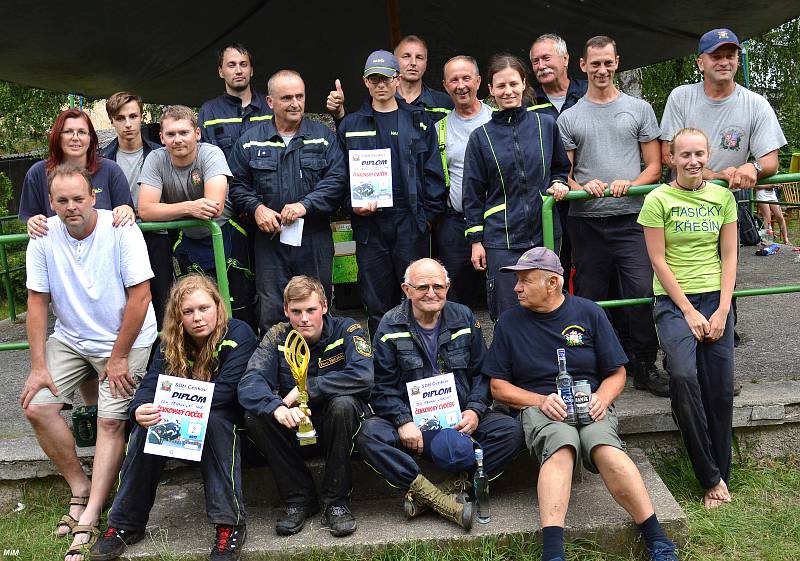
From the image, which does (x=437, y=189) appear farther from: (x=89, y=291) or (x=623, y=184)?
(x=89, y=291)

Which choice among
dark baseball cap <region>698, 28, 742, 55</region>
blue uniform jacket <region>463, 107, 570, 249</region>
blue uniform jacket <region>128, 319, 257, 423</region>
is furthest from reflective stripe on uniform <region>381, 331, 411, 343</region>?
dark baseball cap <region>698, 28, 742, 55</region>

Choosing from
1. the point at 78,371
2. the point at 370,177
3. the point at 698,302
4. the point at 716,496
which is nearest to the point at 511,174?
the point at 370,177

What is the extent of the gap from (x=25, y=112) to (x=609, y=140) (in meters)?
10.9

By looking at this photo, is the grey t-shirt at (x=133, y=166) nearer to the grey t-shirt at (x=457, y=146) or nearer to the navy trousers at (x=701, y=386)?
the grey t-shirt at (x=457, y=146)

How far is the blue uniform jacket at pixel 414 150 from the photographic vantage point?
4.78 m

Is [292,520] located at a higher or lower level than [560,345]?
lower

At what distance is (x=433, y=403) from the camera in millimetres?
3973

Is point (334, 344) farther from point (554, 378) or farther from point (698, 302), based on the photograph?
point (698, 302)

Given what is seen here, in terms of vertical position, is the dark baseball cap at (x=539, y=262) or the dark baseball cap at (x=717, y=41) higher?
the dark baseball cap at (x=717, y=41)

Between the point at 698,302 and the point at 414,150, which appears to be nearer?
the point at 698,302

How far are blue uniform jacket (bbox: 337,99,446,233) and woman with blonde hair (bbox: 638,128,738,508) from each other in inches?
Answer: 49.0

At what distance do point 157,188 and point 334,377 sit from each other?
1496 mm

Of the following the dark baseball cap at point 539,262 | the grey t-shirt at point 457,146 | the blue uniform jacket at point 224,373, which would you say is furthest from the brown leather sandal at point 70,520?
the grey t-shirt at point 457,146

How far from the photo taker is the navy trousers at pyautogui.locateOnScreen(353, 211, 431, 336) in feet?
15.7
